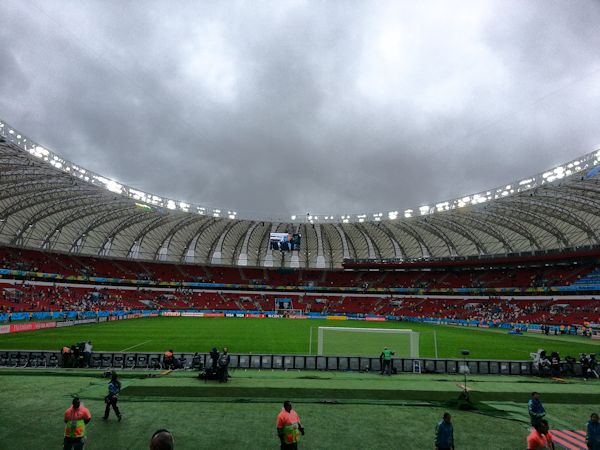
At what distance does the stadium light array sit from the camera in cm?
3534

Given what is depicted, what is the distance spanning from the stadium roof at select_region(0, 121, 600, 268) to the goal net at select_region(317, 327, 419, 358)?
24863 mm

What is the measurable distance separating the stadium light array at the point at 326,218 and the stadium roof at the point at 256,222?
13cm

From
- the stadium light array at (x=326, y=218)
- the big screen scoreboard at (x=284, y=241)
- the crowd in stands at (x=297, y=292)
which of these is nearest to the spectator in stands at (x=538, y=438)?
the stadium light array at (x=326, y=218)

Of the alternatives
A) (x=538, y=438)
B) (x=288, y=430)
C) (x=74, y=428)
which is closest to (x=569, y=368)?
(x=538, y=438)

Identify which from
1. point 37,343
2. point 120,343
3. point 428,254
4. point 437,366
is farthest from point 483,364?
point 428,254

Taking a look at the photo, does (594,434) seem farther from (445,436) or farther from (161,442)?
(161,442)

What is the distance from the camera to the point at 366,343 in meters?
31.9

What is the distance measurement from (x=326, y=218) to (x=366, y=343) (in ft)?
141

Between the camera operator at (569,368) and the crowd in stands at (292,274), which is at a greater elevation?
the crowd in stands at (292,274)

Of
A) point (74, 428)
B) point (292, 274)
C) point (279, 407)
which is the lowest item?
point (279, 407)

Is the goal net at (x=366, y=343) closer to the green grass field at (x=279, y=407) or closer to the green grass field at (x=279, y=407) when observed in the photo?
the green grass field at (x=279, y=407)

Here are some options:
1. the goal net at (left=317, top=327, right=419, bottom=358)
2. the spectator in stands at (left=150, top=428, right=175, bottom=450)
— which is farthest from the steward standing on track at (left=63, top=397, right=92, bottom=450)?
the goal net at (left=317, top=327, right=419, bottom=358)

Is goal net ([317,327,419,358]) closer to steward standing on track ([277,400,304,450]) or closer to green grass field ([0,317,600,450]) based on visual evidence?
green grass field ([0,317,600,450])

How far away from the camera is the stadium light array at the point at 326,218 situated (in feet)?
116
